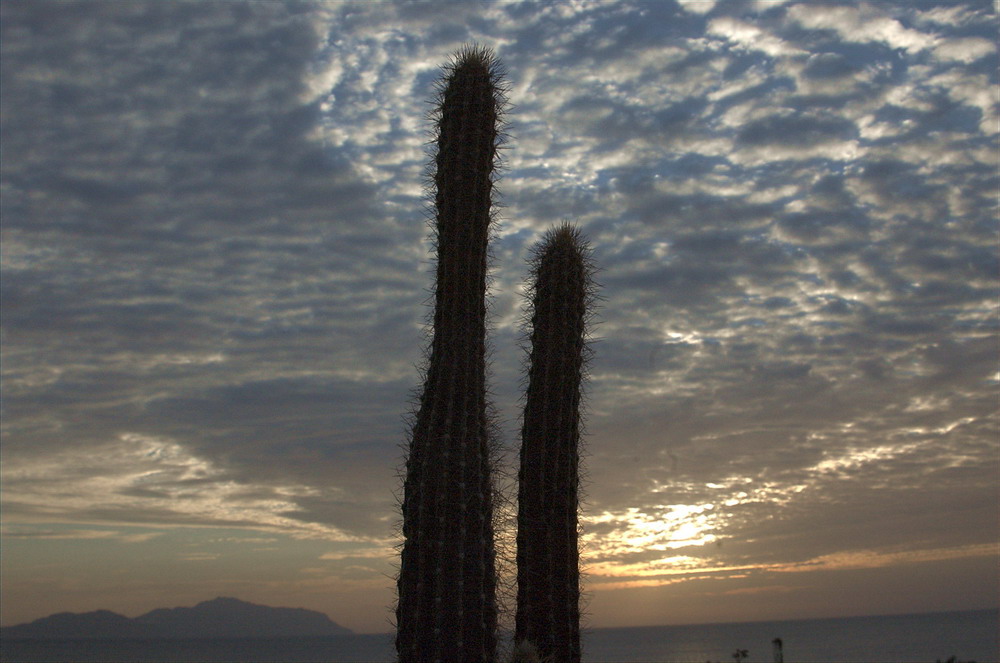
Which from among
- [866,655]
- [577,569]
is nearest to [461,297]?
[577,569]

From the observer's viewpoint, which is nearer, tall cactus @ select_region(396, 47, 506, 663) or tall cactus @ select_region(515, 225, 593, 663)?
tall cactus @ select_region(396, 47, 506, 663)

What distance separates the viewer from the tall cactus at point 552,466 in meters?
11.3

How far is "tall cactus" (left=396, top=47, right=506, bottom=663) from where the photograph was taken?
29.2 feet

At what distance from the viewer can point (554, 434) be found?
38.5 ft

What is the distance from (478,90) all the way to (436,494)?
4886mm

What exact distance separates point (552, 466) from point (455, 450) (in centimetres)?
264

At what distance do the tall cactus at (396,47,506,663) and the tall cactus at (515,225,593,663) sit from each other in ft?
7.08

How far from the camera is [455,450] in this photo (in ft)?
30.6

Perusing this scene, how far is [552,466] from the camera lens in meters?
11.6

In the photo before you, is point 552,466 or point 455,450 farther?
point 552,466

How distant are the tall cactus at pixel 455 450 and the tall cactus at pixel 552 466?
2159mm

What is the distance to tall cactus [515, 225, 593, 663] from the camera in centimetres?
1133

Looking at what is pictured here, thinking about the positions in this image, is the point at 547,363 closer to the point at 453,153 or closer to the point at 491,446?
the point at 491,446

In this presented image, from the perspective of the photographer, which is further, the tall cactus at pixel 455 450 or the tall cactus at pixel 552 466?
the tall cactus at pixel 552 466
